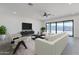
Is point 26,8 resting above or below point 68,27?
above

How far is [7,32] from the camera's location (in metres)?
3.05

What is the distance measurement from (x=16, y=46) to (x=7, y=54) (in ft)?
1.27

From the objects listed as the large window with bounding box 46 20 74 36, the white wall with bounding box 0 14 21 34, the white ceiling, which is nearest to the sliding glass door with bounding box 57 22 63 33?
the large window with bounding box 46 20 74 36

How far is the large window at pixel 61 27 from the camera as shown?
358cm

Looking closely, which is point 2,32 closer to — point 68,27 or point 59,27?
point 59,27

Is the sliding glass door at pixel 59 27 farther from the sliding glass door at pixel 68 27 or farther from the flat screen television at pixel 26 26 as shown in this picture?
the flat screen television at pixel 26 26

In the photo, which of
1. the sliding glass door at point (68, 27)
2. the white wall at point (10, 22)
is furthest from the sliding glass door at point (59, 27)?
the white wall at point (10, 22)

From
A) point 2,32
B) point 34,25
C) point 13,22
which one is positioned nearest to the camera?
point 2,32

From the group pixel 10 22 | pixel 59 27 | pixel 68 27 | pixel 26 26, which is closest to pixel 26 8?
pixel 26 26

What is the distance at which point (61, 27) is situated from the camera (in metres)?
3.69

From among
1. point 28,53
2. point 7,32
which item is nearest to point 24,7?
point 7,32

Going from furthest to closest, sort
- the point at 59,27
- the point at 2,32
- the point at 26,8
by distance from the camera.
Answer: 1. the point at 59,27
2. the point at 26,8
3. the point at 2,32

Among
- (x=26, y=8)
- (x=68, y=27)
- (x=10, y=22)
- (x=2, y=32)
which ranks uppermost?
(x=26, y=8)
